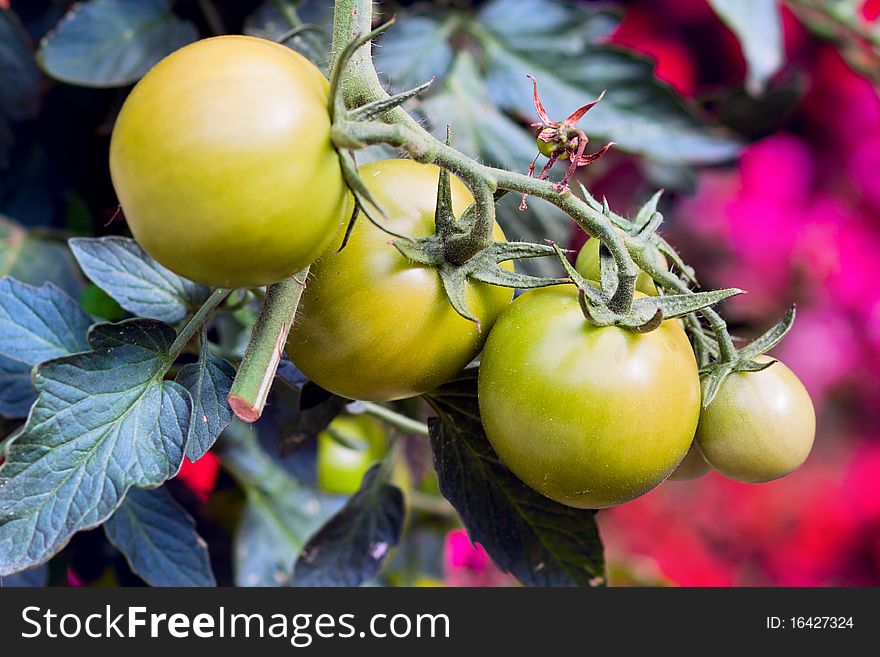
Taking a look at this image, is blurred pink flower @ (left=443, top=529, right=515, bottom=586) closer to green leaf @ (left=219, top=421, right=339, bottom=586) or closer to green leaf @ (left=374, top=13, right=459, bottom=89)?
green leaf @ (left=219, top=421, right=339, bottom=586)

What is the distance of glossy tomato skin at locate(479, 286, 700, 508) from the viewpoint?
239 millimetres

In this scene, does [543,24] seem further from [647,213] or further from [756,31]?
[647,213]

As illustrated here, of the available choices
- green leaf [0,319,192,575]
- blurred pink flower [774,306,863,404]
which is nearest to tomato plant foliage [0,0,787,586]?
green leaf [0,319,192,575]

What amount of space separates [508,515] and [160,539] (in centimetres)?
15

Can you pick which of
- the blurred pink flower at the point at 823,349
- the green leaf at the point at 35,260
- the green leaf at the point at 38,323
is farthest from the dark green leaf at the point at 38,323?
the blurred pink flower at the point at 823,349

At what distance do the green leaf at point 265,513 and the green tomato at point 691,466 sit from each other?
0.90 ft

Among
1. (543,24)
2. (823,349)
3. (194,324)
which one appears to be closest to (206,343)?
(194,324)

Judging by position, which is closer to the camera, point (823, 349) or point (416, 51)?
point (416, 51)

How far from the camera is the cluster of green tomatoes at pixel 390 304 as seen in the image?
196 millimetres

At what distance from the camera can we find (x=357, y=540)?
0.42 meters

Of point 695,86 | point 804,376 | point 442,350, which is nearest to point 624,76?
point 695,86

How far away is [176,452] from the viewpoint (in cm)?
25

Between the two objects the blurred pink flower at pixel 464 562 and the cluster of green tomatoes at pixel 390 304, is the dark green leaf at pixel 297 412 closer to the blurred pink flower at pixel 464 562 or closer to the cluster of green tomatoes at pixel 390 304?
the cluster of green tomatoes at pixel 390 304

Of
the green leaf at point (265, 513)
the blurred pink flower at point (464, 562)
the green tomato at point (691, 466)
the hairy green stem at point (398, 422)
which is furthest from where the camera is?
the blurred pink flower at point (464, 562)
